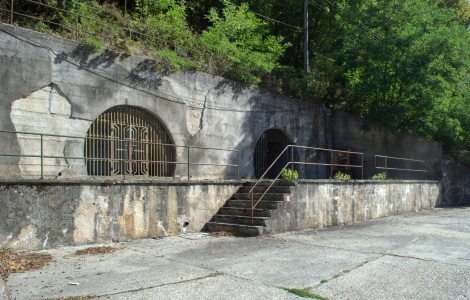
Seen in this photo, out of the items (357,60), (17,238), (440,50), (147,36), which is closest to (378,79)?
(357,60)

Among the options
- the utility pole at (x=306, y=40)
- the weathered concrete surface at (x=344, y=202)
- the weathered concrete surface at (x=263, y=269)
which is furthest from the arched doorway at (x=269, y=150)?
the weathered concrete surface at (x=263, y=269)

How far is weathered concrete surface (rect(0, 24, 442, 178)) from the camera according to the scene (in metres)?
10.8

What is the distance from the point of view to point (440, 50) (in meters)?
18.3

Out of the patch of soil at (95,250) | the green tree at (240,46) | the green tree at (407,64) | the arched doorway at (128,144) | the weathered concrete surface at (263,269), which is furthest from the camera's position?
the green tree at (407,64)

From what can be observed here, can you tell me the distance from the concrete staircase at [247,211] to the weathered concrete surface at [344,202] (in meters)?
0.24

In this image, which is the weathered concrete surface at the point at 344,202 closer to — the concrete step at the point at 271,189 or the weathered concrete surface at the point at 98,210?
the concrete step at the point at 271,189

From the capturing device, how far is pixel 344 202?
1466 centimetres

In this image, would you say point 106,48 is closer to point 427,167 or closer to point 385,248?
point 385,248

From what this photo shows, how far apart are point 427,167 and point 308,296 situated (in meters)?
17.1

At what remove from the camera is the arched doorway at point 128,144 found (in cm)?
1248

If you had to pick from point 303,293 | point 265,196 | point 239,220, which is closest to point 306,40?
point 265,196

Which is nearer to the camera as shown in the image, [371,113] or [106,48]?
[106,48]

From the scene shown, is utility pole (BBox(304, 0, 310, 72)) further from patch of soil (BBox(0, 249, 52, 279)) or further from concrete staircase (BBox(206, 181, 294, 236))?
patch of soil (BBox(0, 249, 52, 279))

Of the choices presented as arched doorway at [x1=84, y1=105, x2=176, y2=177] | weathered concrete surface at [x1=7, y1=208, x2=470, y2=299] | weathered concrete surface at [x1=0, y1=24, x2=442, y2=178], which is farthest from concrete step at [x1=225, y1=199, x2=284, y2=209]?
weathered concrete surface at [x1=0, y1=24, x2=442, y2=178]
